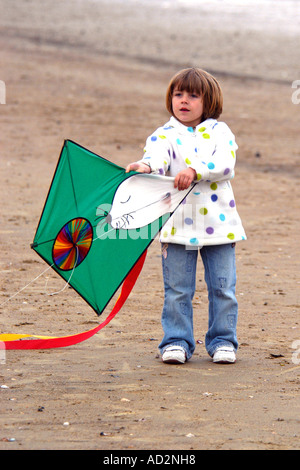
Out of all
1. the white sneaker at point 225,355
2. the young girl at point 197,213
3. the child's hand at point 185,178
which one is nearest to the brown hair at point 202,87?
the young girl at point 197,213

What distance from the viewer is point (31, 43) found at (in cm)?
1945

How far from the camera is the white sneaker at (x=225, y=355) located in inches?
182

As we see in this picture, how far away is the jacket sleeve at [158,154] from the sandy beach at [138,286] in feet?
3.41

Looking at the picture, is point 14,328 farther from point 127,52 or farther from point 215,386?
point 127,52

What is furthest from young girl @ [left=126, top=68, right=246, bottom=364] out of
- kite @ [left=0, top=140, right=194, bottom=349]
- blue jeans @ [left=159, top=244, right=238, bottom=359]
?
kite @ [left=0, top=140, right=194, bottom=349]

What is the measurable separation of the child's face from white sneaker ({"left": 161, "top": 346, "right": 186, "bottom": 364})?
1.19m

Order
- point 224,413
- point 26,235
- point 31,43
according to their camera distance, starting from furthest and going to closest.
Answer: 1. point 31,43
2. point 26,235
3. point 224,413

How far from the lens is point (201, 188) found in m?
4.48

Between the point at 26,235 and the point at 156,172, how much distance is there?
10.4 feet

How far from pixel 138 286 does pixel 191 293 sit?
163cm

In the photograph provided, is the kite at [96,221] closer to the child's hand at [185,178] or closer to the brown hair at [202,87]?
the child's hand at [185,178]

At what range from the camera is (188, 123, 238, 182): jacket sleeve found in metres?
4.34

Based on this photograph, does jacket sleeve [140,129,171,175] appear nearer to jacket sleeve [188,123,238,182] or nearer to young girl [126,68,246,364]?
young girl [126,68,246,364]
